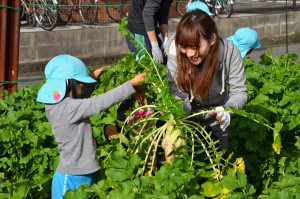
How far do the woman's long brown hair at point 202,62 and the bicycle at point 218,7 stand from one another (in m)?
11.3

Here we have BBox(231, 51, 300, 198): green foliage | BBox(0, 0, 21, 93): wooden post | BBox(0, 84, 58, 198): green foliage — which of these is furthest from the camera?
BBox(0, 0, 21, 93): wooden post

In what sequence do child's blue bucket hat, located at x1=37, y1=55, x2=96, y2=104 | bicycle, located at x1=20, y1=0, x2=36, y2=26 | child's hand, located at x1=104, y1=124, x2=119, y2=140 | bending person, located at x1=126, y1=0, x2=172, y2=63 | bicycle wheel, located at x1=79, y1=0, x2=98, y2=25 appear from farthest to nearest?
bicycle wheel, located at x1=79, y1=0, x2=98, y2=25, bicycle, located at x1=20, y1=0, x2=36, y2=26, bending person, located at x1=126, y1=0, x2=172, y2=63, child's hand, located at x1=104, y1=124, x2=119, y2=140, child's blue bucket hat, located at x1=37, y1=55, x2=96, y2=104

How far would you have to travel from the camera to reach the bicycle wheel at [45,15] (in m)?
14.2

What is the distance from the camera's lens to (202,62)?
14.4ft

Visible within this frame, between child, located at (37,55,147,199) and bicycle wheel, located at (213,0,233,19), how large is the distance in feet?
38.1

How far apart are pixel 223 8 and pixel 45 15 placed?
4.12 metres

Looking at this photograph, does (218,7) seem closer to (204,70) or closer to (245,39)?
(245,39)

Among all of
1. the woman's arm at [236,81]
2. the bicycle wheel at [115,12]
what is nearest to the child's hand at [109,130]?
the woman's arm at [236,81]

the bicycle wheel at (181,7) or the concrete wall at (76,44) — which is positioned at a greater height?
the bicycle wheel at (181,7)

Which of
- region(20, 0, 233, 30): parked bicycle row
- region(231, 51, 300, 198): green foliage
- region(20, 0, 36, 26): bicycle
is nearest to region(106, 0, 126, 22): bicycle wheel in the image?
region(20, 0, 233, 30): parked bicycle row

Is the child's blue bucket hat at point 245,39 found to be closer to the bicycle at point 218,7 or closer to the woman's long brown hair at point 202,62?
the woman's long brown hair at point 202,62

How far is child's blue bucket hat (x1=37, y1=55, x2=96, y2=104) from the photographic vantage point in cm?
432

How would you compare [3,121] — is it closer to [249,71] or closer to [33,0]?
[249,71]

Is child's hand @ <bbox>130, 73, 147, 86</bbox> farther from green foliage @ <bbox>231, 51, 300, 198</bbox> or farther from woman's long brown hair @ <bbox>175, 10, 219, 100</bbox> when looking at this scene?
green foliage @ <bbox>231, 51, 300, 198</bbox>
